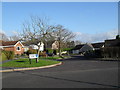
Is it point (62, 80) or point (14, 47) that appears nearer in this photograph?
point (62, 80)

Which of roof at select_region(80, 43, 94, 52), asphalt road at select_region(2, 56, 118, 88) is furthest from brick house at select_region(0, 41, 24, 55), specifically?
roof at select_region(80, 43, 94, 52)

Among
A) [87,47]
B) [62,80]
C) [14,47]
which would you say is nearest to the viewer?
[62,80]

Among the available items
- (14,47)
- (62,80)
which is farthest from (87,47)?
(62,80)

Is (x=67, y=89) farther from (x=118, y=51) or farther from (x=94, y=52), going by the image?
(x=94, y=52)

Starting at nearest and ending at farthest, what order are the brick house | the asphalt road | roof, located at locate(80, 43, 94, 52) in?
the asphalt road → the brick house → roof, located at locate(80, 43, 94, 52)

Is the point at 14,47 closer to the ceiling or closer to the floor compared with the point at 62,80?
closer to the ceiling

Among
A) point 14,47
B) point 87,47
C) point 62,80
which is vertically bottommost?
point 62,80

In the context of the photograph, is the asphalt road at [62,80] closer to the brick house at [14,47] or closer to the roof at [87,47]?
the brick house at [14,47]

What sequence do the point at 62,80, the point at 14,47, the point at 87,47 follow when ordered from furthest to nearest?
the point at 87,47
the point at 14,47
the point at 62,80

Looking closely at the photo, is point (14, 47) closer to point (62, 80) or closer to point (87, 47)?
point (62, 80)

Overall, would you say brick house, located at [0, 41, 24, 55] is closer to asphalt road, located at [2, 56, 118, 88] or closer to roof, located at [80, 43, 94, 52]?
asphalt road, located at [2, 56, 118, 88]

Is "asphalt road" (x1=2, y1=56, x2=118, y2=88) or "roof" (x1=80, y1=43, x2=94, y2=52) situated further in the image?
"roof" (x1=80, y1=43, x2=94, y2=52)

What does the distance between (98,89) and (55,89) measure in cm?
187

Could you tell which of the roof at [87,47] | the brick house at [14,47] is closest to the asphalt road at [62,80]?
the brick house at [14,47]
